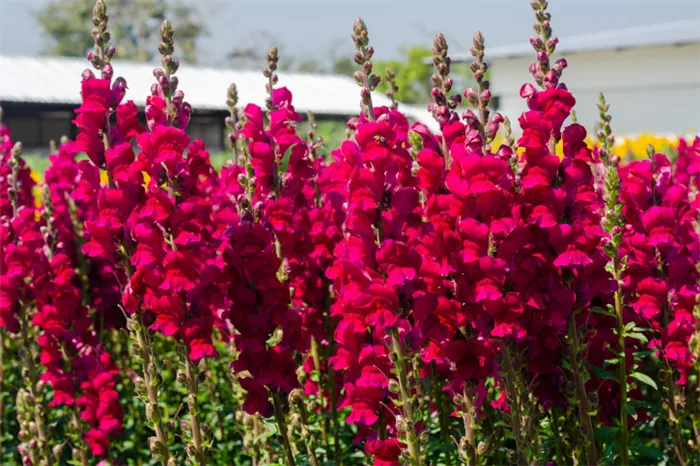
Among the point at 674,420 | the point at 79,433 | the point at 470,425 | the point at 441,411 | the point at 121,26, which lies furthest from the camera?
the point at 121,26

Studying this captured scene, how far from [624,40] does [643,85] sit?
5.78 ft

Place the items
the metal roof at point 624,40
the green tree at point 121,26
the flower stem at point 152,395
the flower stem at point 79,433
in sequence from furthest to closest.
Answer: the green tree at point 121,26
the metal roof at point 624,40
the flower stem at point 79,433
the flower stem at point 152,395

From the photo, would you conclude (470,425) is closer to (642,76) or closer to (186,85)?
(642,76)

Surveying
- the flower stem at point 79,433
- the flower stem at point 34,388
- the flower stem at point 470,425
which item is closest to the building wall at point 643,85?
the flower stem at point 79,433

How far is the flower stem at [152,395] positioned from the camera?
3.81 meters

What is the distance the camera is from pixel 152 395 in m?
3.89

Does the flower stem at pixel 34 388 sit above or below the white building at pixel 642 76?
below

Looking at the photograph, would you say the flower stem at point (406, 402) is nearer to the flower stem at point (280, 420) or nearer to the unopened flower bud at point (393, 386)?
the unopened flower bud at point (393, 386)

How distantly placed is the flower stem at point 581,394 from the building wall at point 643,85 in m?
23.0

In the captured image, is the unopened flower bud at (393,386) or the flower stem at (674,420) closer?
the unopened flower bud at (393,386)

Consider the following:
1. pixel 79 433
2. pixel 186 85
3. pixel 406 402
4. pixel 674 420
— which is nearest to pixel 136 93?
pixel 186 85

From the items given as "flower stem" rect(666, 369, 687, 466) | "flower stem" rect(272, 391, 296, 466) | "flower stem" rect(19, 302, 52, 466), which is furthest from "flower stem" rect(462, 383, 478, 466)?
"flower stem" rect(19, 302, 52, 466)

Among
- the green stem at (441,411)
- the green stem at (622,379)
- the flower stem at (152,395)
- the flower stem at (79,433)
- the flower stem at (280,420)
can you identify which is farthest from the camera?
the flower stem at (79,433)

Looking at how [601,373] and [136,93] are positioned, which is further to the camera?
[136,93]
